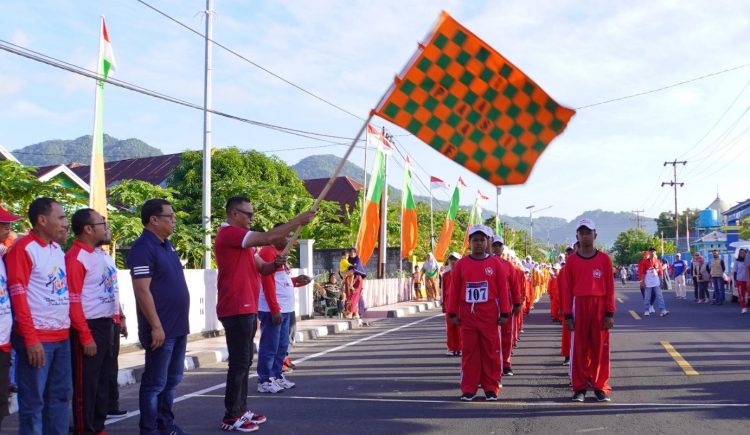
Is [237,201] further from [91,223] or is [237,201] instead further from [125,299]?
[125,299]

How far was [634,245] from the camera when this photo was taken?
108 m

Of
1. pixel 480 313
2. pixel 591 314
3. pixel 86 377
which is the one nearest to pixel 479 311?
pixel 480 313

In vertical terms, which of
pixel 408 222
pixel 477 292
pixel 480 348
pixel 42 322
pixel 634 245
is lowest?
pixel 480 348

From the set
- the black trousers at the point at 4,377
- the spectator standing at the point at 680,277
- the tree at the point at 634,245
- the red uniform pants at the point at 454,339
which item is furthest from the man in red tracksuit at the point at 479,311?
the tree at the point at 634,245

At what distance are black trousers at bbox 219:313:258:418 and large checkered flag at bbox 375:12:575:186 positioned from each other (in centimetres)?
210

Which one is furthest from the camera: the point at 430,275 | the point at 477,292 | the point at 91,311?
the point at 430,275

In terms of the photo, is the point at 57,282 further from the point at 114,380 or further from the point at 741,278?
the point at 741,278

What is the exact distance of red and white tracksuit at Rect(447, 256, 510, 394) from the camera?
26.1 ft

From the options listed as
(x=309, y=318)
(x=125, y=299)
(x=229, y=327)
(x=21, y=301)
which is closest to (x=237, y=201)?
(x=229, y=327)

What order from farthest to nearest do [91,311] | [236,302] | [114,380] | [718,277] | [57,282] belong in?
[718,277] → [114,380] → [236,302] → [91,311] → [57,282]

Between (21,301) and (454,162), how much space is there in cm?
362

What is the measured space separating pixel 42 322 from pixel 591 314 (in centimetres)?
530

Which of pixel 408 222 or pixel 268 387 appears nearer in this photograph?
pixel 268 387

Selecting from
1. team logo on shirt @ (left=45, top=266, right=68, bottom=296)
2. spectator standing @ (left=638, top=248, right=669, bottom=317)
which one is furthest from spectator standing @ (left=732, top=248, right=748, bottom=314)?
team logo on shirt @ (left=45, top=266, right=68, bottom=296)
